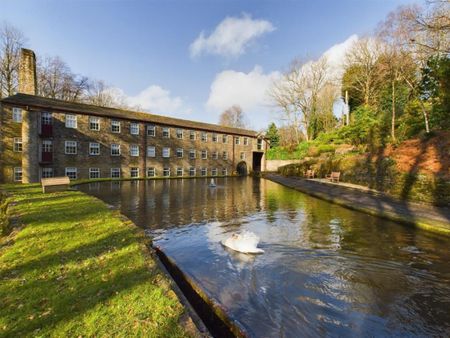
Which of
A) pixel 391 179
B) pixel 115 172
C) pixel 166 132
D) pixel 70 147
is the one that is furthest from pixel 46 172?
pixel 391 179

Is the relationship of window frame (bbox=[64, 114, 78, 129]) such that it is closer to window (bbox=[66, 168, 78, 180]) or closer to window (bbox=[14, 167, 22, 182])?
window (bbox=[66, 168, 78, 180])

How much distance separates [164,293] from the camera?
3.59 metres

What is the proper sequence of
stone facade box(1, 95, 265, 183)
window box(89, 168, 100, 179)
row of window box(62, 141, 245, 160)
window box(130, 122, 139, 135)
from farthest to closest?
1. window box(130, 122, 139, 135)
2. window box(89, 168, 100, 179)
3. row of window box(62, 141, 245, 160)
4. stone facade box(1, 95, 265, 183)

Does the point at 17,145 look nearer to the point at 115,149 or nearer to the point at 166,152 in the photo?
the point at 115,149

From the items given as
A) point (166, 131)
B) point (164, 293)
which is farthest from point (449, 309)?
point (166, 131)

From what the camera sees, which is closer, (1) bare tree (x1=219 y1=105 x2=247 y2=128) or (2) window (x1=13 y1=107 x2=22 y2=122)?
(2) window (x1=13 y1=107 x2=22 y2=122)

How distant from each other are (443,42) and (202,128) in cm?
2550

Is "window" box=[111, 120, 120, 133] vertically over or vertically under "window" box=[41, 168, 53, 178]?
over

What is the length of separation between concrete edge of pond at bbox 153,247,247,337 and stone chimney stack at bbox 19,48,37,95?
27.8 meters

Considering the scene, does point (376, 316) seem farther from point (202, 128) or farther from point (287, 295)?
point (202, 128)

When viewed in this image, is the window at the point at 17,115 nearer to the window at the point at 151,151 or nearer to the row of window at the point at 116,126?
the row of window at the point at 116,126

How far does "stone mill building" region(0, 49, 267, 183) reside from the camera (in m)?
20.7

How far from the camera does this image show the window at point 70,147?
893 inches

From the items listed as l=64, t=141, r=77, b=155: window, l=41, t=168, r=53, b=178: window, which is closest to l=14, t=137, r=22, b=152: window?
l=41, t=168, r=53, b=178: window
